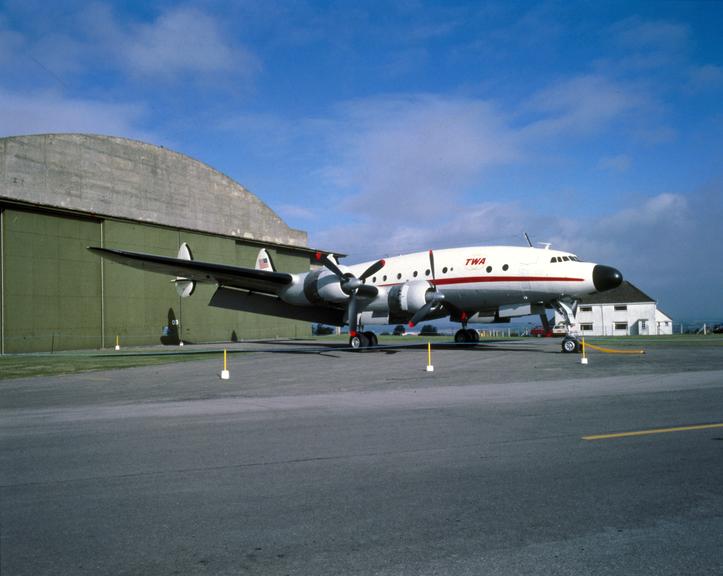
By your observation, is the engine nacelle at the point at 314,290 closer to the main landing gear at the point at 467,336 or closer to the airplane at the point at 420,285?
the airplane at the point at 420,285

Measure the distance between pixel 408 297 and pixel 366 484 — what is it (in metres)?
19.9

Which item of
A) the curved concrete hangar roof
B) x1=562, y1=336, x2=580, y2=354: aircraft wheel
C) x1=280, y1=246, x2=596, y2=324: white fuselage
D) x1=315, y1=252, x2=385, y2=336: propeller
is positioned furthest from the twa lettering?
the curved concrete hangar roof

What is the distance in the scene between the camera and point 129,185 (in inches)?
1521

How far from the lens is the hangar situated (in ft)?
105

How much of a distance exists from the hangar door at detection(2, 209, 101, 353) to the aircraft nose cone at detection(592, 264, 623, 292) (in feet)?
96.8

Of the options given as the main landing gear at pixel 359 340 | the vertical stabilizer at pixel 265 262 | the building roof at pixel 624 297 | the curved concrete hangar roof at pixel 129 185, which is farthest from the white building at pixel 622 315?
the main landing gear at pixel 359 340

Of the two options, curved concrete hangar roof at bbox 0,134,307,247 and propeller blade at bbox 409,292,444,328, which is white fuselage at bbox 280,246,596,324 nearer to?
propeller blade at bbox 409,292,444,328

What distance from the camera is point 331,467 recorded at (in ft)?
21.5

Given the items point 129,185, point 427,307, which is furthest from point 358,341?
point 129,185

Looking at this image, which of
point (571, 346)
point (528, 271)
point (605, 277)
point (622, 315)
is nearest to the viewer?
point (605, 277)

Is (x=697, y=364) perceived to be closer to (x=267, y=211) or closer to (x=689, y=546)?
(x=689, y=546)

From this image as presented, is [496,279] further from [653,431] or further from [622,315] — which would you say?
[622,315]

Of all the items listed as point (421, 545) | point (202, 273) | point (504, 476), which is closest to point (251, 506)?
point (421, 545)

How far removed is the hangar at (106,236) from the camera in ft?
105
